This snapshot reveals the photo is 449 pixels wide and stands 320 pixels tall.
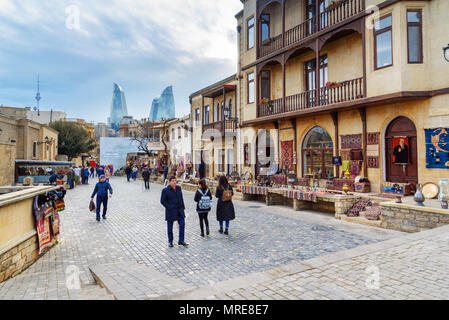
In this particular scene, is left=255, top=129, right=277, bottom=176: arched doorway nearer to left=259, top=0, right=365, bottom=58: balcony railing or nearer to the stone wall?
left=259, top=0, right=365, bottom=58: balcony railing

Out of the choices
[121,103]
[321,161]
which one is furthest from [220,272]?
[121,103]

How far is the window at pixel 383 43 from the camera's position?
11188 mm

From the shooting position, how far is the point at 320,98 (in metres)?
14.2

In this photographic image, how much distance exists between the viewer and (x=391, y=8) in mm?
11016

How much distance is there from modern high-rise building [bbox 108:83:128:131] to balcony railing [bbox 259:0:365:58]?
112 meters

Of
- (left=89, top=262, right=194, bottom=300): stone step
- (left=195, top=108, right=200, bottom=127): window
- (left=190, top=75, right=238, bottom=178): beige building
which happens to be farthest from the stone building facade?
Answer: (left=89, top=262, right=194, bottom=300): stone step

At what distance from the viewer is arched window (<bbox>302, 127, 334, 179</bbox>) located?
14484 millimetres

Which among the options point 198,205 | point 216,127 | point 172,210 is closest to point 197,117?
point 216,127

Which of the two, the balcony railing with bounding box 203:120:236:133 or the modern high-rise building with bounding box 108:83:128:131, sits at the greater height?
the modern high-rise building with bounding box 108:83:128:131

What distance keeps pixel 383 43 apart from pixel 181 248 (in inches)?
415

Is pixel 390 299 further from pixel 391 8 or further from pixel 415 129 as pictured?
pixel 391 8

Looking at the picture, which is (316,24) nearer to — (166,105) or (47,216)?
(47,216)

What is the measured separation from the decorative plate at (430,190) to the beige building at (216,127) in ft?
41.0
